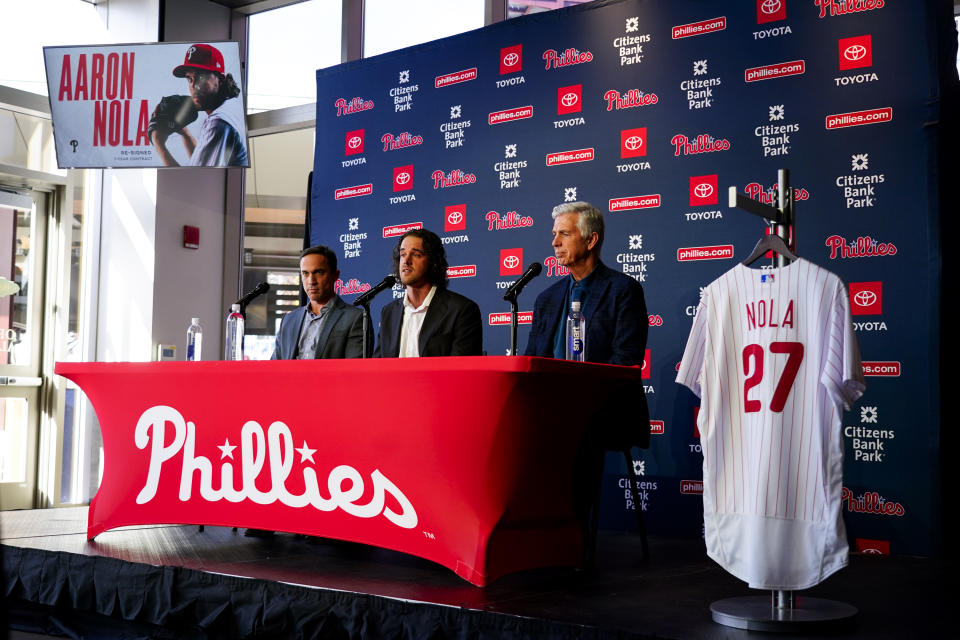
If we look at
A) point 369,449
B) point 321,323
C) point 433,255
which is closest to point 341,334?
point 321,323

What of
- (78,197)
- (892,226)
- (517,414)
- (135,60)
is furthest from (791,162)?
(78,197)

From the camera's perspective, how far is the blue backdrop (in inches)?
157

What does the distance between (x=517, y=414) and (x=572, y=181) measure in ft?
8.60

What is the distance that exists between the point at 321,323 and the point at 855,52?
2733 millimetres

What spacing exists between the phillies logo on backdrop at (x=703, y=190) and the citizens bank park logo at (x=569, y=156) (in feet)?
2.09

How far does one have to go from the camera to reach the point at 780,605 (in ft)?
7.88

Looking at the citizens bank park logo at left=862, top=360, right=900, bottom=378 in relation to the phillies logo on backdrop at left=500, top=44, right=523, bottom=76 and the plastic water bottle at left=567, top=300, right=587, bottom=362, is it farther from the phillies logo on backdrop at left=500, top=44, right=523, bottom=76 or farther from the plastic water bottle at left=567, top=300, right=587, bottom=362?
the phillies logo on backdrop at left=500, top=44, right=523, bottom=76

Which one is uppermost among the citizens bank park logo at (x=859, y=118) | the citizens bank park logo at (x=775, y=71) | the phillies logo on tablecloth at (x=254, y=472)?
the citizens bank park logo at (x=775, y=71)

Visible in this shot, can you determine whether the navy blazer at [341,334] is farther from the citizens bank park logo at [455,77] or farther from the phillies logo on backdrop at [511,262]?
the citizens bank park logo at [455,77]

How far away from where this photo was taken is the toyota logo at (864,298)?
405 cm

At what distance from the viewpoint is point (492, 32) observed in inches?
215

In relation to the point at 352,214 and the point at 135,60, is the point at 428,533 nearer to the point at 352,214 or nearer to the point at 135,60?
the point at 352,214

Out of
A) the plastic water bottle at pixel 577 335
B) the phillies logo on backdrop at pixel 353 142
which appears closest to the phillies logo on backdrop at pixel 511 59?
the phillies logo on backdrop at pixel 353 142

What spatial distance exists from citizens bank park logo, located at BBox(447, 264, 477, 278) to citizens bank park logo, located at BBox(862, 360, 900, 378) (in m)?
2.27
